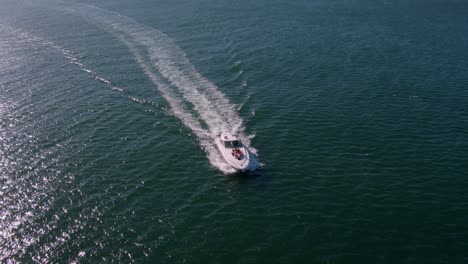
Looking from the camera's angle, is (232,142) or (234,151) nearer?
(234,151)

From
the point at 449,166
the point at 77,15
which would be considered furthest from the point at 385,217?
the point at 77,15

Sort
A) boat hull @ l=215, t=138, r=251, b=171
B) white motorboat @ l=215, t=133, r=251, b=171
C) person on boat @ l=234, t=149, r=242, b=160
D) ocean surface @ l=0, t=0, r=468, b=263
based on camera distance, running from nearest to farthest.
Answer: ocean surface @ l=0, t=0, r=468, b=263 < boat hull @ l=215, t=138, r=251, b=171 < white motorboat @ l=215, t=133, r=251, b=171 < person on boat @ l=234, t=149, r=242, b=160

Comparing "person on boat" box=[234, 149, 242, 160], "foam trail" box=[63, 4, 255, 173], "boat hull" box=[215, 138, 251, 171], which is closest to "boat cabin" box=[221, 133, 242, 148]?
"boat hull" box=[215, 138, 251, 171]

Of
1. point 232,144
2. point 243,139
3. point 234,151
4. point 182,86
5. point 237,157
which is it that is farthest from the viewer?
point 182,86

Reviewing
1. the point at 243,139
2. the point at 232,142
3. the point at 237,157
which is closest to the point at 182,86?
the point at 243,139

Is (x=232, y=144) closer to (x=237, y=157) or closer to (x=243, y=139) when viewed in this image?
(x=237, y=157)

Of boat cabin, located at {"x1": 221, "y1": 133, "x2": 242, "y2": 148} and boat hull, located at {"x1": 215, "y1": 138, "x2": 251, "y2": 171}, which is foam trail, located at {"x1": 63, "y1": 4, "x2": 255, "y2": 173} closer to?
boat hull, located at {"x1": 215, "y1": 138, "x2": 251, "y2": 171}
